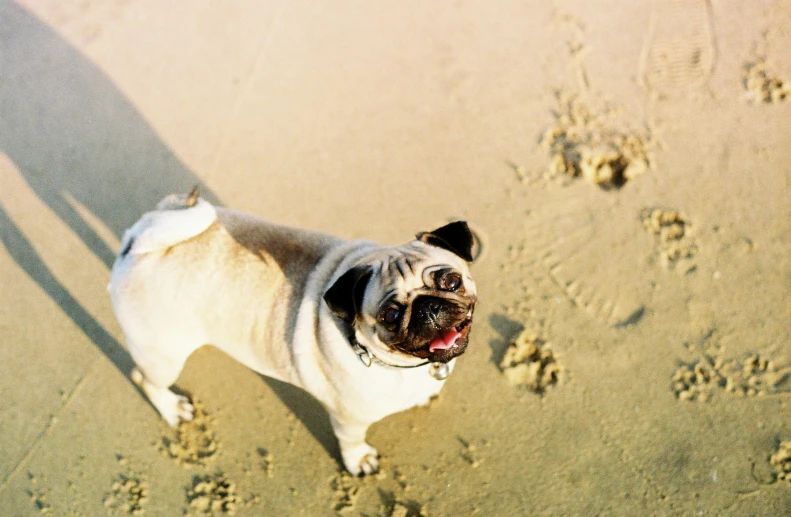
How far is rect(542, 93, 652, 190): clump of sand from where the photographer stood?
5.07 metres

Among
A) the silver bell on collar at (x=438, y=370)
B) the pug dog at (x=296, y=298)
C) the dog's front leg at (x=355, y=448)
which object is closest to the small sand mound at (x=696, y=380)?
the pug dog at (x=296, y=298)

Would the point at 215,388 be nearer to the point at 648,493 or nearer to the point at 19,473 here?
the point at 19,473

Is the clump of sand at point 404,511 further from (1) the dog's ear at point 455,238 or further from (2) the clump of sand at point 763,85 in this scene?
(2) the clump of sand at point 763,85

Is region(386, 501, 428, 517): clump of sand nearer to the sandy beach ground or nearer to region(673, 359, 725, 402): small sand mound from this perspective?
the sandy beach ground

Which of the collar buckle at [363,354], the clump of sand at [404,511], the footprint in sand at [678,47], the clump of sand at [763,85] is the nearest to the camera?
the collar buckle at [363,354]

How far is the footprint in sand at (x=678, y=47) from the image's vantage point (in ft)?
18.1

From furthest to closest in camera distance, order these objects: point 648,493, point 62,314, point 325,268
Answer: point 62,314
point 648,493
point 325,268

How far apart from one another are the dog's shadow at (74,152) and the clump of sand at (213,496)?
31.0 inches

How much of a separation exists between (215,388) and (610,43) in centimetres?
510

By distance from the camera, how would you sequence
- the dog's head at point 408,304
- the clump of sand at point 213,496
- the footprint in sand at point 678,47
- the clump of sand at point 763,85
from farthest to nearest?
the footprint in sand at point 678,47 < the clump of sand at point 763,85 < the clump of sand at point 213,496 < the dog's head at point 408,304

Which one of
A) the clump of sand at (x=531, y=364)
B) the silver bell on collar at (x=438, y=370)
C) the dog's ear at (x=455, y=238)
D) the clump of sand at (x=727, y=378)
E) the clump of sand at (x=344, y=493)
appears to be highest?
the dog's ear at (x=455, y=238)

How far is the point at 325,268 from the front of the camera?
11.0 ft

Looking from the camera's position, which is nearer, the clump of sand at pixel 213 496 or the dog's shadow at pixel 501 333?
the clump of sand at pixel 213 496

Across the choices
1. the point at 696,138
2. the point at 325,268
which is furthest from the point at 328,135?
the point at 696,138
